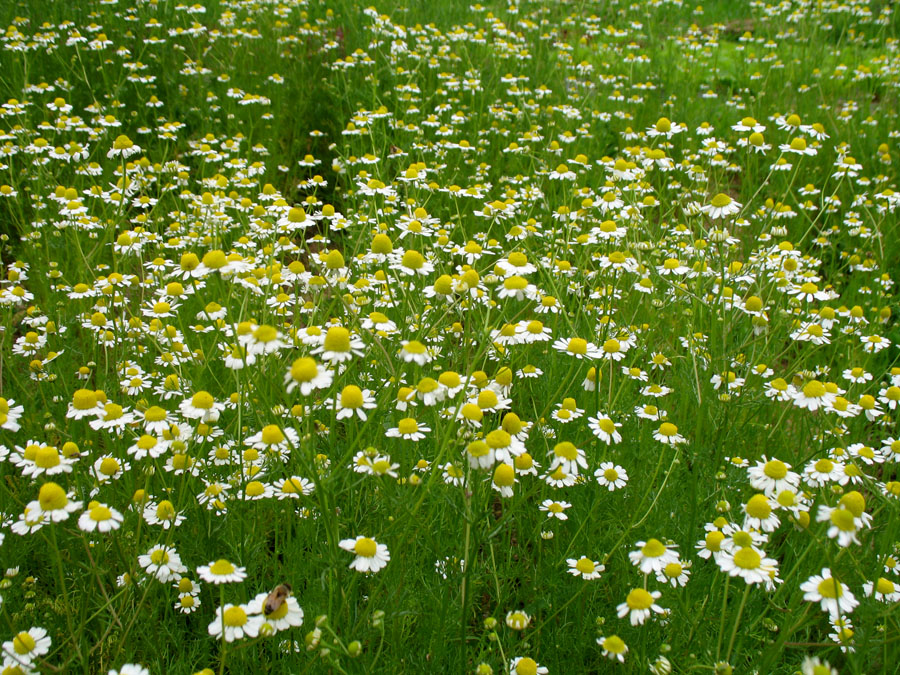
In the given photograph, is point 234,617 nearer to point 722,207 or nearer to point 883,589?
point 883,589

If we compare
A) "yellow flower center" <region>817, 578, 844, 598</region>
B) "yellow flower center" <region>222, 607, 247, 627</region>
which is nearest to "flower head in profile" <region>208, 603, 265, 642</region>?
"yellow flower center" <region>222, 607, 247, 627</region>

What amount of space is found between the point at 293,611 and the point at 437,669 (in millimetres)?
498

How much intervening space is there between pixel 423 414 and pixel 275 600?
1.11m

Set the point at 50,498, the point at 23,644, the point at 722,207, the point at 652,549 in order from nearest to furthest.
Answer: the point at 23,644, the point at 50,498, the point at 652,549, the point at 722,207

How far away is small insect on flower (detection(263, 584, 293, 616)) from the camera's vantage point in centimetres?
153

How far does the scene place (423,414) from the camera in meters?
2.57

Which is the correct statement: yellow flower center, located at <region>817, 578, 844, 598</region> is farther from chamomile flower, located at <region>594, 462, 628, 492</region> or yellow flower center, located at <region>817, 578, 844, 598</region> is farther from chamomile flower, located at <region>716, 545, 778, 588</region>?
→ chamomile flower, located at <region>594, 462, 628, 492</region>

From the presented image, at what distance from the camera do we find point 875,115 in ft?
19.9

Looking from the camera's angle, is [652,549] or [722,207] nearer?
[652,549]

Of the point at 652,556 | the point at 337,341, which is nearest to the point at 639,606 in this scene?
the point at 652,556

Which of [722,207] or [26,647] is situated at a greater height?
[722,207]

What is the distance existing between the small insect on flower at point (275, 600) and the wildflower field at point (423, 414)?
1 centimetres

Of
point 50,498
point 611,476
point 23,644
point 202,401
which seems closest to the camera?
point 23,644

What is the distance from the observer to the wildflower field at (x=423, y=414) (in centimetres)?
182
